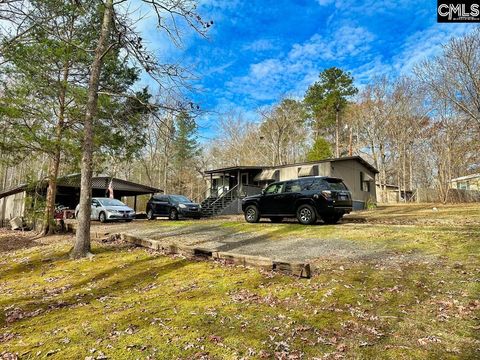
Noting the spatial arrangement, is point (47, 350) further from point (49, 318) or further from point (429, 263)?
point (429, 263)

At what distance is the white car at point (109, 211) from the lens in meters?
18.5

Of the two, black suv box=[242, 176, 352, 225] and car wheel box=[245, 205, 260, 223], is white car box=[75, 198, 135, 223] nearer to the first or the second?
car wheel box=[245, 205, 260, 223]

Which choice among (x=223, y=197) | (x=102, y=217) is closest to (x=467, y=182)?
(x=223, y=197)

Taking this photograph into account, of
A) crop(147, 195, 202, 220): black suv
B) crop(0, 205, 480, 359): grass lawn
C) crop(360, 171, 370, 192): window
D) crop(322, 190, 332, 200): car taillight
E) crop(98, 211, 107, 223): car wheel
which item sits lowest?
crop(0, 205, 480, 359): grass lawn

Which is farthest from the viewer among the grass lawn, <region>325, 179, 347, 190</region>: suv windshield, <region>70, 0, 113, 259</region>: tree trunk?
<region>325, 179, 347, 190</region>: suv windshield

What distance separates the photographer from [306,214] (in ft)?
38.8

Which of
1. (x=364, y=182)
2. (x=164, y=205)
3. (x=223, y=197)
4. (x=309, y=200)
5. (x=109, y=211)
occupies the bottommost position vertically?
(x=109, y=211)

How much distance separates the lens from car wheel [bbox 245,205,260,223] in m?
13.8

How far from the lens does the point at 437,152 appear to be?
103 ft

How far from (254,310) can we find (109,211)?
54.7ft

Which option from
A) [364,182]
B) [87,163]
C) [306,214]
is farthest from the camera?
[364,182]

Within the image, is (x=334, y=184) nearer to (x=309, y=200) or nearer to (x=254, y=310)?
(x=309, y=200)

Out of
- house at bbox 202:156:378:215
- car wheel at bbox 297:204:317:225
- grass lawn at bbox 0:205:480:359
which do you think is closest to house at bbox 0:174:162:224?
house at bbox 202:156:378:215

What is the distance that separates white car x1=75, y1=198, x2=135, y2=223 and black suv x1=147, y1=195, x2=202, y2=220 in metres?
1.89
